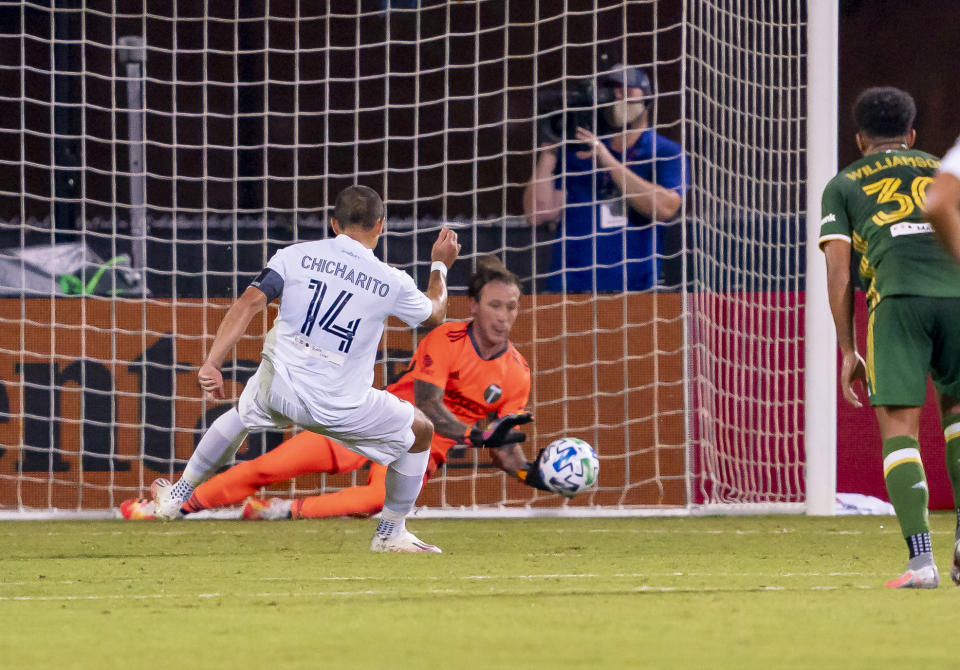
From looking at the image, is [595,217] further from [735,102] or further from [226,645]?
[226,645]

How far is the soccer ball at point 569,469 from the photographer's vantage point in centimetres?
736

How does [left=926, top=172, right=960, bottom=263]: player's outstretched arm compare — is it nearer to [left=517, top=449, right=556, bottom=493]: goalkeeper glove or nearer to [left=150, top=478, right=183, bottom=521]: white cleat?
[left=517, top=449, right=556, bottom=493]: goalkeeper glove

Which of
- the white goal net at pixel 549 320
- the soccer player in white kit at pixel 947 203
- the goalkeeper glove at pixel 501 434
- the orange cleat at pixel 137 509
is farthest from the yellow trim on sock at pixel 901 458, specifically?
the orange cleat at pixel 137 509

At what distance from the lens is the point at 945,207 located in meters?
3.98

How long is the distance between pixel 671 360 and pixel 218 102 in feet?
11.8

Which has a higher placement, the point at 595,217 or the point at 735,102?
the point at 735,102

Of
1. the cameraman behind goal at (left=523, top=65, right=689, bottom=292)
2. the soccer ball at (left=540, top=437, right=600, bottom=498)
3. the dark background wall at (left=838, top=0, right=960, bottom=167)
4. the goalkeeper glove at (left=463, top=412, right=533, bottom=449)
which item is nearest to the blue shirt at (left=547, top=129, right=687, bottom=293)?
the cameraman behind goal at (left=523, top=65, right=689, bottom=292)

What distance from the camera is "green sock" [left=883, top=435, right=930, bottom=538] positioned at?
452 centimetres

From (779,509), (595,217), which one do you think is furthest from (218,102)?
(779,509)

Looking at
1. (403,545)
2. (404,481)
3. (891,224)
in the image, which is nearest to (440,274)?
(404,481)

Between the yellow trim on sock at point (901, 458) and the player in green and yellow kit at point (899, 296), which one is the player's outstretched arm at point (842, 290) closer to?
the player in green and yellow kit at point (899, 296)

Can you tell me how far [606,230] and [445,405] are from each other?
1.52 meters

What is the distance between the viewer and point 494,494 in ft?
28.7

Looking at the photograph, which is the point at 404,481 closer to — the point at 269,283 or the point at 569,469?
the point at 269,283
